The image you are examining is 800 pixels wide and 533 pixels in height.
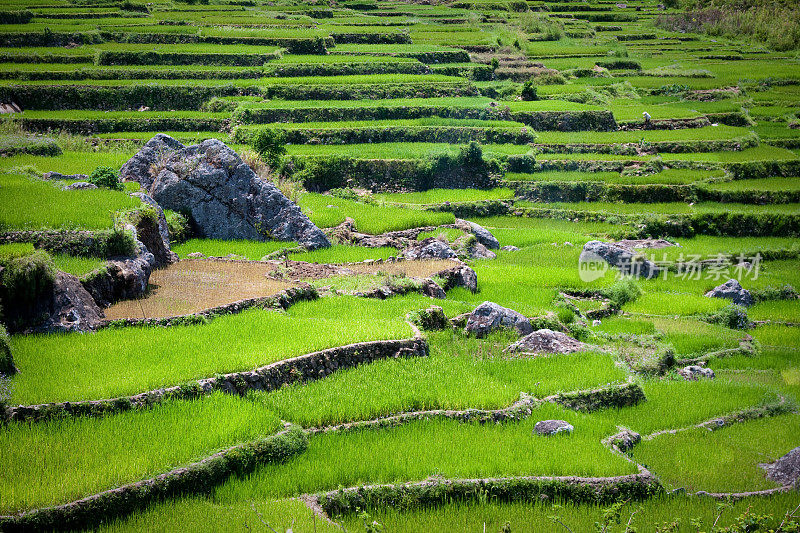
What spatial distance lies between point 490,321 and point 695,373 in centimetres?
390

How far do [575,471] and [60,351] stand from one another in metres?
6.59

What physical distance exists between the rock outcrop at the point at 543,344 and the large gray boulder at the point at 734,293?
7.60m

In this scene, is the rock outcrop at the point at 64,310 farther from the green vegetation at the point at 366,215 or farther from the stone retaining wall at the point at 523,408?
the green vegetation at the point at 366,215

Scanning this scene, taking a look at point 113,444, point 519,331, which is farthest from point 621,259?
point 113,444

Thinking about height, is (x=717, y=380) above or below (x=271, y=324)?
below

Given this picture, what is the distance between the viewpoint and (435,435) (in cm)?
816

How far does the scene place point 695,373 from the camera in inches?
474

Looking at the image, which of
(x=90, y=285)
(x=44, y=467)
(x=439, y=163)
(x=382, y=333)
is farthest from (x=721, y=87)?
(x=44, y=467)

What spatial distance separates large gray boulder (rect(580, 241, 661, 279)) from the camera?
18.4m

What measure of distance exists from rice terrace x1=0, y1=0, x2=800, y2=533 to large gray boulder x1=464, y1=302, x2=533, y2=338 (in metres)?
0.06

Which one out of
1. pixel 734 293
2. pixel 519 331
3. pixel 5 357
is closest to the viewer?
pixel 5 357

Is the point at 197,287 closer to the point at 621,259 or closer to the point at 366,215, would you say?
the point at 366,215

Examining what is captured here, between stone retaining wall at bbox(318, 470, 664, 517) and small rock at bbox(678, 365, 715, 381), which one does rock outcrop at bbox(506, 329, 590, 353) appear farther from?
stone retaining wall at bbox(318, 470, 664, 517)

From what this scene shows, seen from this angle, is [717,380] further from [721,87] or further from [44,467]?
[721,87]
